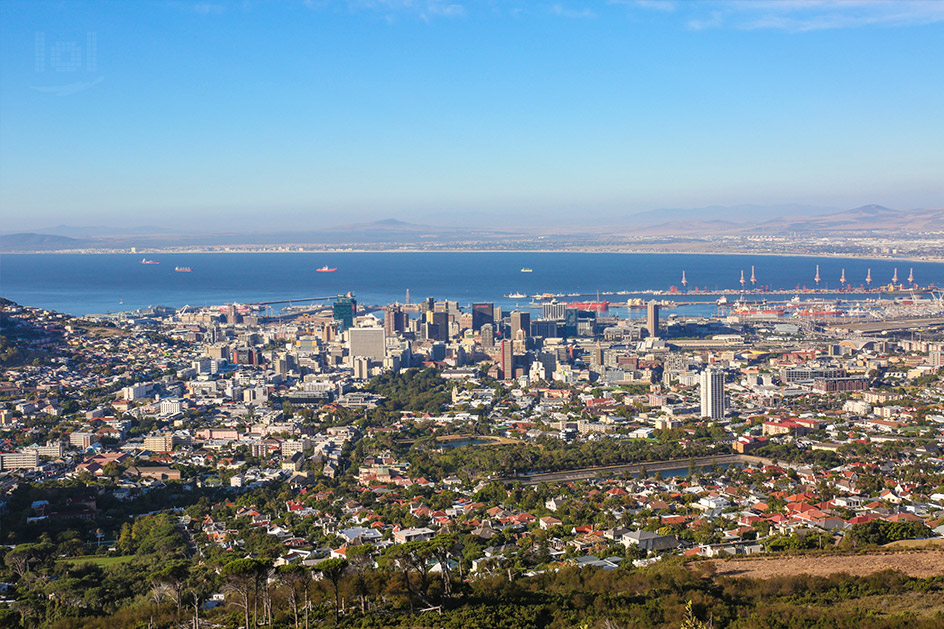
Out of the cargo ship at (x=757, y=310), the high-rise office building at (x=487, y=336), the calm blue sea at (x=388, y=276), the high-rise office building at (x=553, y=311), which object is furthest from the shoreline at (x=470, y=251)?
the high-rise office building at (x=487, y=336)

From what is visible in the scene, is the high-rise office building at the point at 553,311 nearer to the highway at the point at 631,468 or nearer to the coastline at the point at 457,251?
the highway at the point at 631,468

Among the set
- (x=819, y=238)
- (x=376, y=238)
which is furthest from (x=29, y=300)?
(x=376, y=238)

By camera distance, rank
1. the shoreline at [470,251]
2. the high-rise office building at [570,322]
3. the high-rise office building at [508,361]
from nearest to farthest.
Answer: the high-rise office building at [508,361] < the high-rise office building at [570,322] < the shoreline at [470,251]

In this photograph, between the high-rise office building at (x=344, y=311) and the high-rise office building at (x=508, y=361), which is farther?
the high-rise office building at (x=344, y=311)

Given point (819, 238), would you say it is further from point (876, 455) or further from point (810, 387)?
point (876, 455)

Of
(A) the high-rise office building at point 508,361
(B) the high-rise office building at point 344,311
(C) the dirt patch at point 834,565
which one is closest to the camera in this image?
(C) the dirt patch at point 834,565

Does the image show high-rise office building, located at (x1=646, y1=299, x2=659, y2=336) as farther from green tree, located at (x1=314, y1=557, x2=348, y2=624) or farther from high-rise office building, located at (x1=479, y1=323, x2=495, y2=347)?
green tree, located at (x1=314, y1=557, x2=348, y2=624)

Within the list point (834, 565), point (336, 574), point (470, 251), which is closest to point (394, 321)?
point (834, 565)
